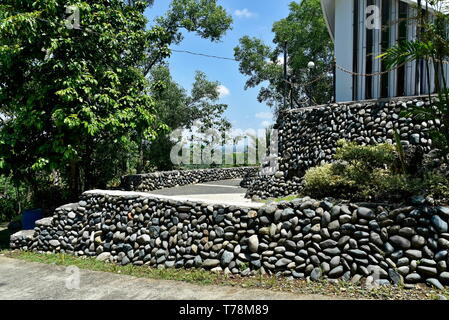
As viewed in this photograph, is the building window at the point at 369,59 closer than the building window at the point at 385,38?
No

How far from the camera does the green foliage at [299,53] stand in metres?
20.4

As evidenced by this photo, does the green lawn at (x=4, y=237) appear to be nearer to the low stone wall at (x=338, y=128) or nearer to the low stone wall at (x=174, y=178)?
the low stone wall at (x=174, y=178)

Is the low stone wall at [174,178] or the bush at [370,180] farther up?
the bush at [370,180]

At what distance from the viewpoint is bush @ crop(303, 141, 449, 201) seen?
4.70 metres

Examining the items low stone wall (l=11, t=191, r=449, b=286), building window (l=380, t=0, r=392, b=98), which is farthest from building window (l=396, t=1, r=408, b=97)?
low stone wall (l=11, t=191, r=449, b=286)

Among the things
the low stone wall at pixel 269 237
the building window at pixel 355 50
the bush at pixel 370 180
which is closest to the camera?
the low stone wall at pixel 269 237

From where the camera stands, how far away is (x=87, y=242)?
6.96 m

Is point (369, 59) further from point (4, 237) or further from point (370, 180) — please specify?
point (4, 237)

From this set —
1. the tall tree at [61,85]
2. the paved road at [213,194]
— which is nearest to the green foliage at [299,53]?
the paved road at [213,194]

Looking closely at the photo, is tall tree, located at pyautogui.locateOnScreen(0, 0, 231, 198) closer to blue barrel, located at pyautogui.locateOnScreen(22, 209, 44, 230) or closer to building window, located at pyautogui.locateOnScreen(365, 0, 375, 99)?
blue barrel, located at pyautogui.locateOnScreen(22, 209, 44, 230)

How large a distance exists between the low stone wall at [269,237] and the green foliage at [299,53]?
571 inches

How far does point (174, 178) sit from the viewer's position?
55.0 feet

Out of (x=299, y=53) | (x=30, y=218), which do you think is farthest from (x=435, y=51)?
(x=299, y=53)

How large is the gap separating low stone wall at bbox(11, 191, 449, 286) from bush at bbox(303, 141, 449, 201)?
1.23 ft
